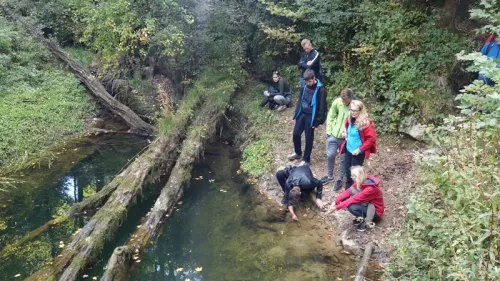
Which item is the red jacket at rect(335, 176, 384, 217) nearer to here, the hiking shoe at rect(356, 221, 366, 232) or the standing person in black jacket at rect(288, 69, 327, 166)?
the hiking shoe at rect(356, 221, 366, 232)

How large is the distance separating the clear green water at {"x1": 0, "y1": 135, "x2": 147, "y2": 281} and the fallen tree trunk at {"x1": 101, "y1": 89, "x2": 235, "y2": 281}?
54.6 inches

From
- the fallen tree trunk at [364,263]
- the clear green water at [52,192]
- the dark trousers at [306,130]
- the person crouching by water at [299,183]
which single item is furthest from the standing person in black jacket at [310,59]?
the clear green water at [52,192]

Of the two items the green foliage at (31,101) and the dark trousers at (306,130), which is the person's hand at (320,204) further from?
the green foliage at (31,101)

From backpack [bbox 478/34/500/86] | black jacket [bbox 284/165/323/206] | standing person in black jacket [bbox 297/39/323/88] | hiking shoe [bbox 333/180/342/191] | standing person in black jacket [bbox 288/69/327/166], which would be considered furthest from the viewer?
standing person in black jacket [bbox 297/39/323/88]

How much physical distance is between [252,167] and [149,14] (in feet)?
20.1

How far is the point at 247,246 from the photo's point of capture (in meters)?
7.04

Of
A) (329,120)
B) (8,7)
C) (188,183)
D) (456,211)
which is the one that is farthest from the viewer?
(8,7)

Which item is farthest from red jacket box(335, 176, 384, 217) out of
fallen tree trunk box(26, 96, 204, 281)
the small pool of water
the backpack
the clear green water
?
the clear green water

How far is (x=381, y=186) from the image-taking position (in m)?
7.54

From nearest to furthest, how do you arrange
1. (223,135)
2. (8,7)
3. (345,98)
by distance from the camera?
(345,98)
(223,135)
(8,7)

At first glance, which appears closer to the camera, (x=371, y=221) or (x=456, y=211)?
(x=456, y=211)

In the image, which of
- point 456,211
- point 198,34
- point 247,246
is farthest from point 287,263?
point 198,34

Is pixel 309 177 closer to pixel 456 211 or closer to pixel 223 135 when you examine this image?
pixel 456 211

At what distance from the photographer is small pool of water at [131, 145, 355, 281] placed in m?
6.34
